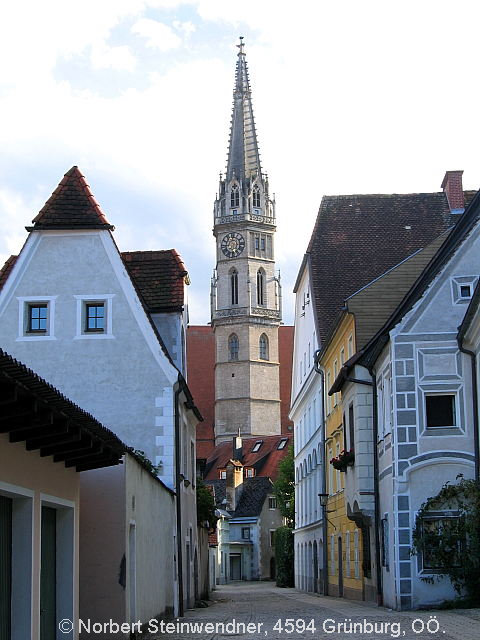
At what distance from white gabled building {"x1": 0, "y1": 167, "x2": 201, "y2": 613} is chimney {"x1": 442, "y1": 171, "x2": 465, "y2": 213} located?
20934mm

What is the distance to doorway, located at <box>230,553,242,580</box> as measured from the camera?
91.1 m

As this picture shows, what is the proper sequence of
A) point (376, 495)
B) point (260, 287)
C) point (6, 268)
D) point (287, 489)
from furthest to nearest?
point (260, 287) < point (287, 489) < point (376, 495) < point (6, 268)

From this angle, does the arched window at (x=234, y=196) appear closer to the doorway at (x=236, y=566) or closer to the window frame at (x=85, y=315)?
the doorway at (x=236, y=566)

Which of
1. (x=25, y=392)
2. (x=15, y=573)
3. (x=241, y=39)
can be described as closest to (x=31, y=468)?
(x=15, y=573)

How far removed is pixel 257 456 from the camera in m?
103

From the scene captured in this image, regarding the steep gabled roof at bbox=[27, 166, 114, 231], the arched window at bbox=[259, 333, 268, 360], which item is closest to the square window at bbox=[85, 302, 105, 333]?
the steep gabled roof at bbox=[27, 166, 114, 231]

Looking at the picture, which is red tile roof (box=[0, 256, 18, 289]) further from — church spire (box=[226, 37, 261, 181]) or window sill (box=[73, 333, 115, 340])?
church spire (box=[226, 37, 261, 181])

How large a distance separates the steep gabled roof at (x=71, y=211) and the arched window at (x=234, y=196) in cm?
9519

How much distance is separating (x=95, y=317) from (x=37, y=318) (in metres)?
1.32

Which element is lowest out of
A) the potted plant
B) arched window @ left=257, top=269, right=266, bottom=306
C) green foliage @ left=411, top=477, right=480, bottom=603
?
green foliage @ left=411, top=477, right=480, bottom=603

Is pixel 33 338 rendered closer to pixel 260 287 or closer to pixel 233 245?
pixel 260 287

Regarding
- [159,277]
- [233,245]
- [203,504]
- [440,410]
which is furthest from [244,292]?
[440,410]

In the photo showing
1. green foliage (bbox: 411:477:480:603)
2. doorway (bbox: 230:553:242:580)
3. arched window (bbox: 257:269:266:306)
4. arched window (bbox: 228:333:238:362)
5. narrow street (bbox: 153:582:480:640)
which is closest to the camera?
narrow street (bbox: 153:582:480:640)

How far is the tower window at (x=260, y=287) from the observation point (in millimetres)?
116562
